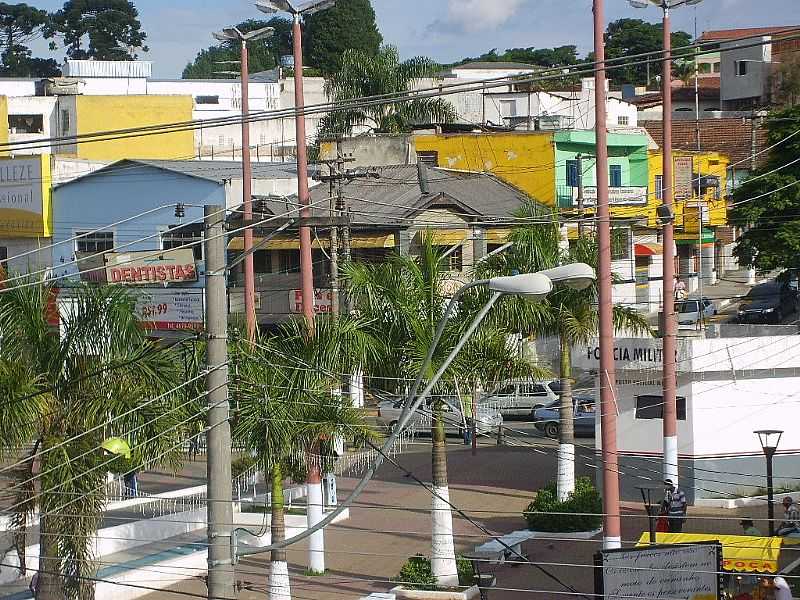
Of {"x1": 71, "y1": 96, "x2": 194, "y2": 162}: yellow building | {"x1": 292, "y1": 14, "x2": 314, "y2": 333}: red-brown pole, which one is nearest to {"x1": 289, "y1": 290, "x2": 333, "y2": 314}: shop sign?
{"x1": 292, "y1": 14, "x2": 314, "y2": 333}: red-brown pole

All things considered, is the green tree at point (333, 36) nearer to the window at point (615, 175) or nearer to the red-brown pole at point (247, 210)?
the window at point (615, 175)

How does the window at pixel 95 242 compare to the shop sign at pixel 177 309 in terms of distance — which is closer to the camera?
the shop sign at pixel 177 309

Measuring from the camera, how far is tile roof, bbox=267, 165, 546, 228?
126 feet

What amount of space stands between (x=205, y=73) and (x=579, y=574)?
373 ft

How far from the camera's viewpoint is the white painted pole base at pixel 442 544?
19031mm

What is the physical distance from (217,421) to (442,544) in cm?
900

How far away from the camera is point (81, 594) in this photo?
1422cm

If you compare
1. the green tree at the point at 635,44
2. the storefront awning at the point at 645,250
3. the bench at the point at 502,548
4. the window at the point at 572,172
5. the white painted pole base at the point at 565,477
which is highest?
the green tree at the point at 635,44

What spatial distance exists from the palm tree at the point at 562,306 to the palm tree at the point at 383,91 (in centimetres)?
2713

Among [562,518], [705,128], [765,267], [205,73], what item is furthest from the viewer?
[205,73]

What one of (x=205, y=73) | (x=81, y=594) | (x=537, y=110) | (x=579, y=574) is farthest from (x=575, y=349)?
(x=205, y=73)

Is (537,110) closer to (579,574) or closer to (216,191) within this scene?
(216,191)

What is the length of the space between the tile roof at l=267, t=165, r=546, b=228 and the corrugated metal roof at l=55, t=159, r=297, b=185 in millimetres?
3525

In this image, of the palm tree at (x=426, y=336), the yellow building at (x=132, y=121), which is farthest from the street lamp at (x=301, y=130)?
the yellow building at (x=132, y=121)
